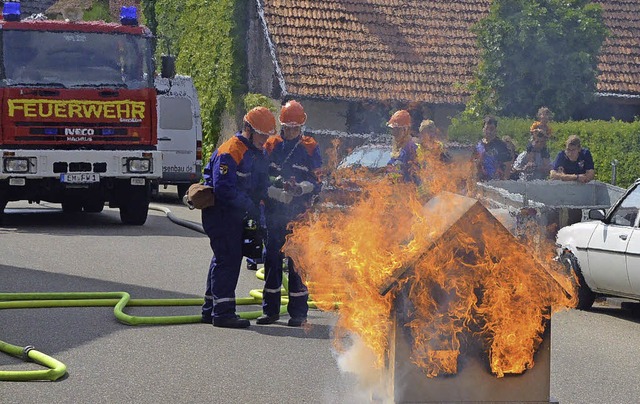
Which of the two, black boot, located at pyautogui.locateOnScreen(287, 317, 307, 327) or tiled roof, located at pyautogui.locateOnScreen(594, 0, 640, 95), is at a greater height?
tiled roof, located at pyautogui.locateOnScreen(594, 0, 640, 95)

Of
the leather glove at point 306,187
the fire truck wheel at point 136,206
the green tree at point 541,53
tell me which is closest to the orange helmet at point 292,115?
the leather glove at point 306,187

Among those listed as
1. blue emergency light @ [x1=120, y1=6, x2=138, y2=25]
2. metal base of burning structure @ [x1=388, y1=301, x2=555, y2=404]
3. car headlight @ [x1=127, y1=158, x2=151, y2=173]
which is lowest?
car headlight @ [x1=127, y1=158, x2=151, y2=173]

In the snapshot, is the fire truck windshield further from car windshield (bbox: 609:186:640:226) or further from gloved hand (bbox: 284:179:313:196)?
car windshield (bbox: 609:186:640:226)

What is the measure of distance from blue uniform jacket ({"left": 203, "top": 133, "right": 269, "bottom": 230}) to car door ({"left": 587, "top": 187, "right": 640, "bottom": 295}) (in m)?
3.63

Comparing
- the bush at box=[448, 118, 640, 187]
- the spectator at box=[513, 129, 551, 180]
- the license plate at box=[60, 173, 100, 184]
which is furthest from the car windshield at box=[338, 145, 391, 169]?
the bush at box=[448, 118, 640, 187]

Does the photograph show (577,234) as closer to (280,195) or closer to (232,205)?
(280,195)

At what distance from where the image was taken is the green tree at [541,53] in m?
26.3

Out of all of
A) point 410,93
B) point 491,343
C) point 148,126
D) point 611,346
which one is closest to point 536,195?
point 611,346

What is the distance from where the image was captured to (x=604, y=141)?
2316 cm

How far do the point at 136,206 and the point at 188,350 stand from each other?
38.5 feet

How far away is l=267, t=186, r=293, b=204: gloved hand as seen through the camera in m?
11.3

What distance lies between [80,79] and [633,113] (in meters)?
17.3

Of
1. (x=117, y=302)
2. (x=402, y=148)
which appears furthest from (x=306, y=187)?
(x=117, y=302)

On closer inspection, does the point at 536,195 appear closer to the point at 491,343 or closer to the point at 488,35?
the point at 491,343
